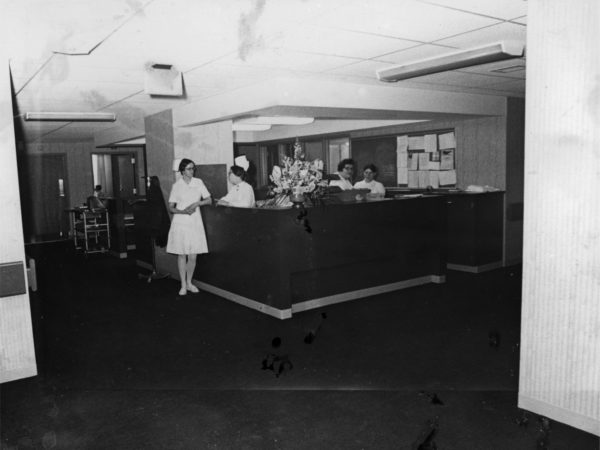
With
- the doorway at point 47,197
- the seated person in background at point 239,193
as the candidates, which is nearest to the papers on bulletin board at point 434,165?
the seated person in background at point 239,193

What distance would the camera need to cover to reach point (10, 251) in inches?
137

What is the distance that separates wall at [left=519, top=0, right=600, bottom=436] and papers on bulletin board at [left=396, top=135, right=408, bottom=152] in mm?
5711

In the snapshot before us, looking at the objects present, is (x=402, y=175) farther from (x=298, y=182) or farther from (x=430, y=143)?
(x=298, y=182)


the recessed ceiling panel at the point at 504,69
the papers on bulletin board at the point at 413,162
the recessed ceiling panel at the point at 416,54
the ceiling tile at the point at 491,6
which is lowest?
the papers on bulletin board at the point at 413,162

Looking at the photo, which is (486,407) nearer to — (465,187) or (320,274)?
(320,274)

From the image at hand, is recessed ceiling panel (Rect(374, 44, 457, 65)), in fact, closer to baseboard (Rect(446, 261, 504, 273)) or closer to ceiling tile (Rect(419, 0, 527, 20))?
ceiling tile (Rect(419, 0, 527, 20))

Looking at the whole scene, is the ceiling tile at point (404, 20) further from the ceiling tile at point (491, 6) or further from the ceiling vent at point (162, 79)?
the ceiling vent at point (162, 79)

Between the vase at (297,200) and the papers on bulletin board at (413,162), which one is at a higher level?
the papers on bulletin board at (413,162)

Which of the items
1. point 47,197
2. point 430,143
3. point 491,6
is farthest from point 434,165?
point 47,197

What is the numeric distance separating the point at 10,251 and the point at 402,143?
6.30m

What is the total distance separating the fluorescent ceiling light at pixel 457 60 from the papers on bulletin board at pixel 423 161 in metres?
3.41

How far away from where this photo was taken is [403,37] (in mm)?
3830

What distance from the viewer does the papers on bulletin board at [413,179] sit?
841 cm

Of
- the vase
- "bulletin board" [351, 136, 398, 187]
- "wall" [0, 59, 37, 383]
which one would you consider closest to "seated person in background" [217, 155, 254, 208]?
the vase
